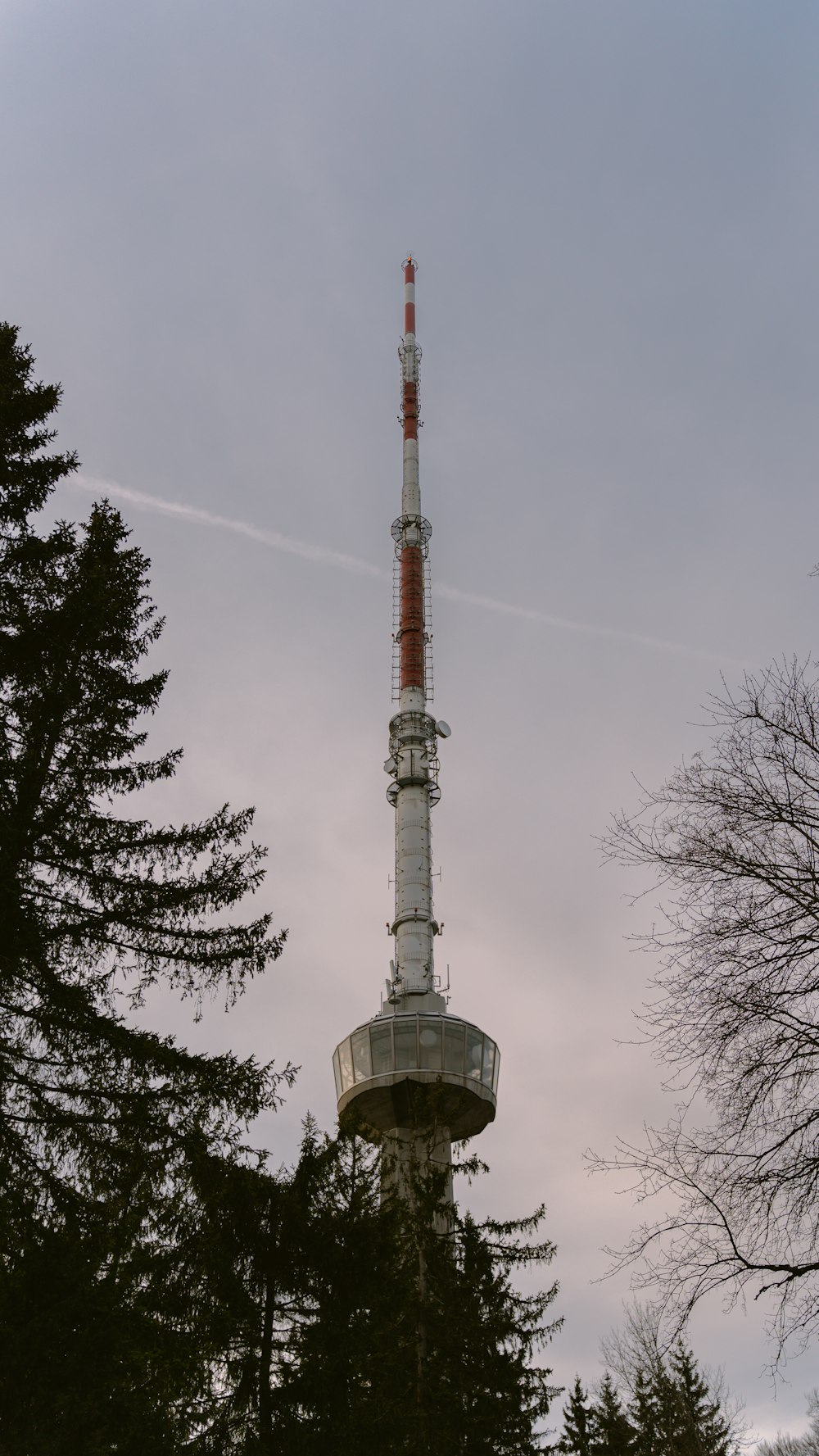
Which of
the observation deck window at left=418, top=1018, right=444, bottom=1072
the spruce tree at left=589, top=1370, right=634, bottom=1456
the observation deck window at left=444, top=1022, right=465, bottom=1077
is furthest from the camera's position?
the observation deck window at left=444, top=1022, right=465, bottom=1077

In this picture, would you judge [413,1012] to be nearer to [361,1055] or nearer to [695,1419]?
[361,1055]

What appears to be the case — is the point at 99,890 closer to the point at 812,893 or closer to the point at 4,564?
the point at 4,564

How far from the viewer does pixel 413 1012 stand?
4519 centimetres

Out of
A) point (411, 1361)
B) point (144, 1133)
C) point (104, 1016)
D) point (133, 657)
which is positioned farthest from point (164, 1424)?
point (411, 1361)

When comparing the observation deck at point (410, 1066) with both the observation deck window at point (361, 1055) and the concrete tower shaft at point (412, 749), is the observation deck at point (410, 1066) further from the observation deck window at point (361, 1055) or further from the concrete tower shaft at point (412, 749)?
the concrete tower shaft at point (412, 749)

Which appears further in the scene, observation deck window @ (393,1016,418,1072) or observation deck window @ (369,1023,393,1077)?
observation deck window @ (369,1023,393,1077)

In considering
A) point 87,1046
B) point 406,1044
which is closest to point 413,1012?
point 406,1044

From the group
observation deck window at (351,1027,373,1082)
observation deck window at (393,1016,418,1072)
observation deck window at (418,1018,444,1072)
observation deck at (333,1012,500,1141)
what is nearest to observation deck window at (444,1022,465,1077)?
observation deck at (333,1012,500,1141)

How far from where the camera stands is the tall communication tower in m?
44.1

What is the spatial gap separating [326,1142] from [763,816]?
35.8 ft

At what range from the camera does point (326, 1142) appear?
1594 centimetres

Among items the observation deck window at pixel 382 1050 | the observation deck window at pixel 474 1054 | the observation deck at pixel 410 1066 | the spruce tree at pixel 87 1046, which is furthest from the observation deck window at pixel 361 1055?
the spruce tree at pixel 87 1046

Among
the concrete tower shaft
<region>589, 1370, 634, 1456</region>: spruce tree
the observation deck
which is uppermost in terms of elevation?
the concrete tower shaft

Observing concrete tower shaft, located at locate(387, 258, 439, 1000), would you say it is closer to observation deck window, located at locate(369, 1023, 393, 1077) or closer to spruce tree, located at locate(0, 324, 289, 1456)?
observation deck window, located at locate(369, 1023, 393, 1077)
